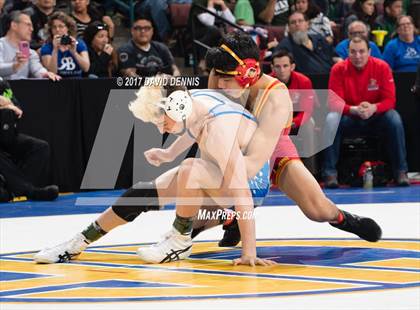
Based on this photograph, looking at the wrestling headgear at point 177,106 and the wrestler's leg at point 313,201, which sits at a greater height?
the wrestling headgear at point 177,106

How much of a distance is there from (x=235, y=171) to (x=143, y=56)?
232 inches

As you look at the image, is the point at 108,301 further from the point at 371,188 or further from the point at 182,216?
the point at 371,188

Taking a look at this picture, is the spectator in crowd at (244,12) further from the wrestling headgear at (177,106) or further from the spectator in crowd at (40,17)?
the wrestling headgear at (177,106)

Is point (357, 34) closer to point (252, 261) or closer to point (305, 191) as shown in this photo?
point (305, 191)

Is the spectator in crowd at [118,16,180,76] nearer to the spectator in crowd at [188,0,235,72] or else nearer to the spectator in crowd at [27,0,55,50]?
the spectator in crowd at [27,0,55,50]

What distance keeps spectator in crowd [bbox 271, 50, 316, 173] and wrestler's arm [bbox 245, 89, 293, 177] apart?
452 cm

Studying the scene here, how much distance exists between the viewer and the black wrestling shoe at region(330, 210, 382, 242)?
6426mm

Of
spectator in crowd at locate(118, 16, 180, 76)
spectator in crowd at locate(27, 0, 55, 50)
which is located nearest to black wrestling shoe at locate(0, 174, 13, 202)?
spectator in crowd at locate(118, 16, 180, 76)

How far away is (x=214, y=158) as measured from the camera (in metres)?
5.79

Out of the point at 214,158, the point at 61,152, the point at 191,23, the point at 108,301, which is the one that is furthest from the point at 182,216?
the point at 191,23

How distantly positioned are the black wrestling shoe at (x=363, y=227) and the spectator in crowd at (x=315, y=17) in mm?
7177

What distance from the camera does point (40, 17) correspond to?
11.8 m

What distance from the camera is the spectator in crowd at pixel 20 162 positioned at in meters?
9.95

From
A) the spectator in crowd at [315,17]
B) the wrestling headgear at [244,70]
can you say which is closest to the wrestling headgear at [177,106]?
the wrestling headgear at [244,70]
